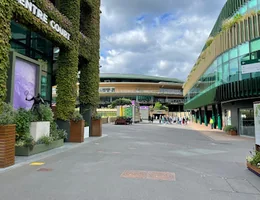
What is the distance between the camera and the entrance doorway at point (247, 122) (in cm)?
2159

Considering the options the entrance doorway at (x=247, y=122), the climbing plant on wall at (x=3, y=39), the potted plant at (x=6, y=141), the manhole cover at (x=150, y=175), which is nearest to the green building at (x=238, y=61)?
the entrance doorway at (x=247, y=122)

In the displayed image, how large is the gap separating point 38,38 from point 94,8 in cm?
505

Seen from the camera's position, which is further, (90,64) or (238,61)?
(238,61)

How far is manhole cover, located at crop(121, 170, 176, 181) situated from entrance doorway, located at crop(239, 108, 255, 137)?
57.2 ft

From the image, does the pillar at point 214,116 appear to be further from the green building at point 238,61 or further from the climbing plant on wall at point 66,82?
the climbing plant on wall at point 66,82

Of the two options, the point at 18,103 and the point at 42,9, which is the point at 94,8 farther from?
the point at 18,103

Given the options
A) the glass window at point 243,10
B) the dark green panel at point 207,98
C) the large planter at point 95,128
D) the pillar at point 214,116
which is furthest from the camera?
the pillar at point 214,116

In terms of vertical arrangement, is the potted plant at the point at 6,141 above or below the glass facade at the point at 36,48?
below

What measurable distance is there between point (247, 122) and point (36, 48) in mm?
19110

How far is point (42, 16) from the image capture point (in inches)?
437

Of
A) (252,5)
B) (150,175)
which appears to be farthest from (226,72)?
(150,175)

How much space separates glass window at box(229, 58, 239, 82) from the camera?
20994 mm

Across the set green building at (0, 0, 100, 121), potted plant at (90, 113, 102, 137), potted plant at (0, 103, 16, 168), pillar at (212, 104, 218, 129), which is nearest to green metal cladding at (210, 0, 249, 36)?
pillar at (212, 104, 218, 129)

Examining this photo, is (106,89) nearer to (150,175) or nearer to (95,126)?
(95,126)
